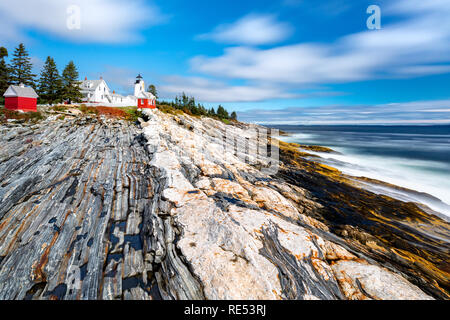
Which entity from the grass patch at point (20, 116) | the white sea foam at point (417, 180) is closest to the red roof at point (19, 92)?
the grass patch at point (20, 116)

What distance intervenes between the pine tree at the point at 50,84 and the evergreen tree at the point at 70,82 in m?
0.91

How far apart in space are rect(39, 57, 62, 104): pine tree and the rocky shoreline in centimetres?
3424

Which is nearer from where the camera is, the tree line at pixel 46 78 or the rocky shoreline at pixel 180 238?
the rocky shoreline at pixel 180 238

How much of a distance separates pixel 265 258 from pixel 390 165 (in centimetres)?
4394

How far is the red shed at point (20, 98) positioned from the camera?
27.3 meters

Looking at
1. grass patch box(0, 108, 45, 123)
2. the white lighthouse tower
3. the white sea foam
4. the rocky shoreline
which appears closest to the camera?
the rocky shoreline

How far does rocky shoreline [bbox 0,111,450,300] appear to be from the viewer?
5559 millimetres

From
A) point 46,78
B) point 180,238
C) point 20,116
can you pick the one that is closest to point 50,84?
point 46,78

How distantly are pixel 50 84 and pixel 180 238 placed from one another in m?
53.2

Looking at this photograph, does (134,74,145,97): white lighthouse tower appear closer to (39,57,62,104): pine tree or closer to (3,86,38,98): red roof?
(39,57,62,104): pine tree

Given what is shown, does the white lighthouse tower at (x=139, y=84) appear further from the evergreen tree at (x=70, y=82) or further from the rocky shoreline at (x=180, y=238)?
the rocky shoreline at (x=180, y=238)

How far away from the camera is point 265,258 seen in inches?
250

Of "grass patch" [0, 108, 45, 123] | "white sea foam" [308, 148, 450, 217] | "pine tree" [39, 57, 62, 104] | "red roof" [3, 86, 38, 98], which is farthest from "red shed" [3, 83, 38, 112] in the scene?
"white sea foam" [308, 148, 450, 217]

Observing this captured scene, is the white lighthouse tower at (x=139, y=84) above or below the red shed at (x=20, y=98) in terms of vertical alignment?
above
